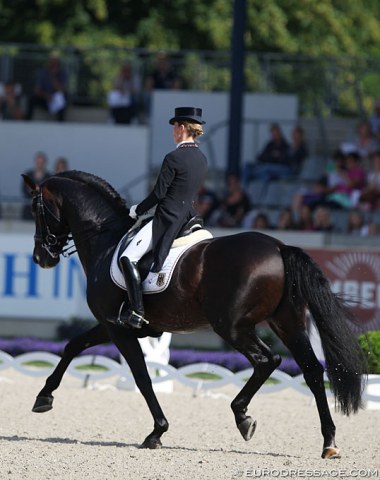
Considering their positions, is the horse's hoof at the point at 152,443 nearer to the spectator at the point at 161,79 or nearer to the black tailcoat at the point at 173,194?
the black tailcoat at the point at 173,194

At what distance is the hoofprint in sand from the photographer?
7.63 meters

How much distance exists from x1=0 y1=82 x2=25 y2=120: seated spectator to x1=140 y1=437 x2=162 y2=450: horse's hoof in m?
13.6

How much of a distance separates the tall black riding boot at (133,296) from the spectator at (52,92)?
12900mm

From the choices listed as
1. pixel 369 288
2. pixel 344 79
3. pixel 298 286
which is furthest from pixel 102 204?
pixel 344 79

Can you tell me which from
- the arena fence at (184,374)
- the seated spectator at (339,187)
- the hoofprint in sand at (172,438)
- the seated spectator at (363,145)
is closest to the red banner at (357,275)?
the seated spectator at (339,187)

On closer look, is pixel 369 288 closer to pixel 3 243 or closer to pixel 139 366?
pixel 3 243

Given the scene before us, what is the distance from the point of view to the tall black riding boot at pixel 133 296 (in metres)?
8.66

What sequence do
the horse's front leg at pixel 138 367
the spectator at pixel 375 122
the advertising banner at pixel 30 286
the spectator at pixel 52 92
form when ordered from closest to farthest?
the horse's front leg at pixel 138 367 < the advertising banner at pixel 30 286 < the spectator at pixel 375 122 < the spectator at pixel 52 92

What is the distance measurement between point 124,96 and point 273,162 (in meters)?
3.42

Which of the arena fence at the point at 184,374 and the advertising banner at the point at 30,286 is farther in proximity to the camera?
the advertising banner at the point at 30,286

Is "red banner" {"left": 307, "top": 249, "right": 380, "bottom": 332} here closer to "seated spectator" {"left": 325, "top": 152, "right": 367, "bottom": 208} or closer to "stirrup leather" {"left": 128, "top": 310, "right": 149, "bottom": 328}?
"seated spectator" {"left": 325, "top": 152, "right": 367, "bottom": 208}

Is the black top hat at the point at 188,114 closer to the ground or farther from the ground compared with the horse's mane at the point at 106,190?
farther from the ground

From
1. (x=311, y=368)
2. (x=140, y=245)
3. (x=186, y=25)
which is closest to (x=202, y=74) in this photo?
(x=186, y=25)

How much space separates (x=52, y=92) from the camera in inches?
838
